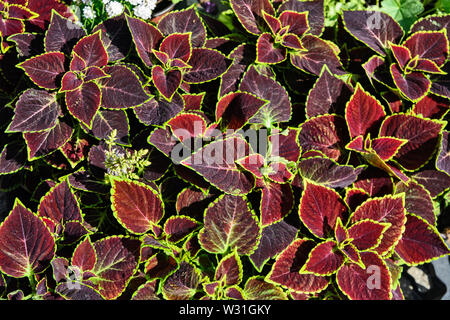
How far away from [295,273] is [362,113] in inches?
22.9

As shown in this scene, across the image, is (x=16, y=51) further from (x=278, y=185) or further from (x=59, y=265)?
(x=278, y=185)

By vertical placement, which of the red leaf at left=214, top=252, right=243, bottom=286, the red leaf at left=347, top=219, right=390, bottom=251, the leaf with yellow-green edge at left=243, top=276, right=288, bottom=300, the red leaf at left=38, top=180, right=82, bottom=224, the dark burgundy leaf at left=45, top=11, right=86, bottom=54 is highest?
the dark burgundy leaf at left=45, top=11, right=86, bottom=54

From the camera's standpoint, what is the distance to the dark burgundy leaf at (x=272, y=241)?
1249 millimetres

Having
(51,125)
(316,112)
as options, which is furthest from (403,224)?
(51,125)

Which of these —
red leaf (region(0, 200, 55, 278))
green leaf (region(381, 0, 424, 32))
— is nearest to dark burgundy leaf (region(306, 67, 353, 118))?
red leaf (region(0, 200, 55, 278))

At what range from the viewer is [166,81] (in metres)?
1.34

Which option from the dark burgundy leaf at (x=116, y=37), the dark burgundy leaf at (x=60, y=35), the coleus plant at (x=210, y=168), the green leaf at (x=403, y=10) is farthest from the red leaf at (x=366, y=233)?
the green leaf at (x=403, y=10)

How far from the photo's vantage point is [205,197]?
132cm

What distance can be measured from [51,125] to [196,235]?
57 cm

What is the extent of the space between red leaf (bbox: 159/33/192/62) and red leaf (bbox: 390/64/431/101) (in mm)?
719

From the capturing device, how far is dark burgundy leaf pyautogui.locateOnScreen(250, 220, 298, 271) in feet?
4.10

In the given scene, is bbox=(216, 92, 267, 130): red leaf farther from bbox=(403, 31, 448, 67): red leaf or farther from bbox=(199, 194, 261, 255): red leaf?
bbox=(403, 31, 448, 67): red leaf

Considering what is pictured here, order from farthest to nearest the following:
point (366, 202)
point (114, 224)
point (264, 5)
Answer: point (264, 5), point (114, 224), point (366, 202)

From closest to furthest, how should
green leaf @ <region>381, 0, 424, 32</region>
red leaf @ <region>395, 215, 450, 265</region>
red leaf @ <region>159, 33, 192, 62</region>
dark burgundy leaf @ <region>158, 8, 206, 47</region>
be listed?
red leaf @ <region>395, 215, 450, 265</region> < red leaf @ <region>159, 33, 192, 62</region> < dark burgundy leaf @ <region>158, 8, 206, 47</region> < green leaf @ <region>381, 0, 424, 32</region>
